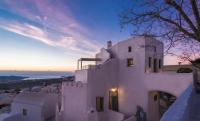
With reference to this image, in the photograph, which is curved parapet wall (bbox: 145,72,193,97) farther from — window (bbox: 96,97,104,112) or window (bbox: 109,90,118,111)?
window (bbox: 96,97,104,112)

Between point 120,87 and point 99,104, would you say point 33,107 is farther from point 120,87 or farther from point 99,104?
point 120,87

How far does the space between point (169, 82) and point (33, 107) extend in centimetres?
1332

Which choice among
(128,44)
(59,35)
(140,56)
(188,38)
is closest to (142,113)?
(140,56)

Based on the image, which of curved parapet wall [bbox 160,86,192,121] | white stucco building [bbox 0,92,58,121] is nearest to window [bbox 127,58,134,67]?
white stucco building [bbox 0,92,58,121]

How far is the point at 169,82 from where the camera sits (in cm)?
1608

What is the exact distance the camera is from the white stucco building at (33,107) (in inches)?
809

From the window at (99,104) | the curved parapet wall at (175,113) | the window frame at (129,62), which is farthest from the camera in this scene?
the window frame at (129,62)

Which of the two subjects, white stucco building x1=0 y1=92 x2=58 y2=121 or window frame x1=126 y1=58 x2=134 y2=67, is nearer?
window frame x1=126 y1=58 x2=134 y2=67

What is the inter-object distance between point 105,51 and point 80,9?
5.23m

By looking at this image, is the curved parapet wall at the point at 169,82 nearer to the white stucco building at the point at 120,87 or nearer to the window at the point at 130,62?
the white stucco building at the point at 120,87

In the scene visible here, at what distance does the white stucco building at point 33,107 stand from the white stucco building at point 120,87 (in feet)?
6.80

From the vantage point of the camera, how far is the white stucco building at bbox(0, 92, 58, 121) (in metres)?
20.5

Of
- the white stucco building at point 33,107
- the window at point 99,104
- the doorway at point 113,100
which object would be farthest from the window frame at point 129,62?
the white stucco building at point 33,107

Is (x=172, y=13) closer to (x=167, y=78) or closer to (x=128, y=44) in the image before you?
(x=167, y=78)
